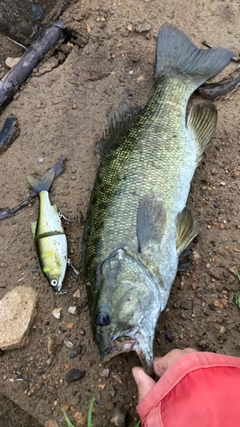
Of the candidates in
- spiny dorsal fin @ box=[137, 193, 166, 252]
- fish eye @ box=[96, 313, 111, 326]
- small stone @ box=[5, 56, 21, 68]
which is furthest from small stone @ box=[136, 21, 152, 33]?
fish eye @ box=[96, 313, 111, 326]

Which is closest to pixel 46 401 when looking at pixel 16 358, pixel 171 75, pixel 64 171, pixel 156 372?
pixel 16 358

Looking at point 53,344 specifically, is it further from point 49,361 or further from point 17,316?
point 17,316

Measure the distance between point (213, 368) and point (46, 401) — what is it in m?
1.46

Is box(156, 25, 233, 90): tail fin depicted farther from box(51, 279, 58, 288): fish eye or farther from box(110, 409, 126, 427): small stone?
box(110, 409, 126, 427): small stone

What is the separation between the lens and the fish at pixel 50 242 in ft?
11.6

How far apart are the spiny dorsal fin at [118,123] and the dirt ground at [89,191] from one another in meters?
0.47

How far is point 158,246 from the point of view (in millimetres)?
3150

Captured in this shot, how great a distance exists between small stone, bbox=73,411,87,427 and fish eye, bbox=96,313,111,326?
2.74 feet

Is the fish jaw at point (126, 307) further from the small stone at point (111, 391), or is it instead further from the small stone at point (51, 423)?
the small stone at point (51, 423)

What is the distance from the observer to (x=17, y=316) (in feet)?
11.5

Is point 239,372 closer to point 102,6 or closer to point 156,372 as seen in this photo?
point 156,372

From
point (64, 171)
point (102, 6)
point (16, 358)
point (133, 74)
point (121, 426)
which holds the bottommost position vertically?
point (121, 426)

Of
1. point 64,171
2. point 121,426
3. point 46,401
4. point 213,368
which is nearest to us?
point 213,368

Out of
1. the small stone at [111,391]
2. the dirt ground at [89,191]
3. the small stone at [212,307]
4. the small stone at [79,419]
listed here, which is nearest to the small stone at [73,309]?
the dirt ground at [89,191]
